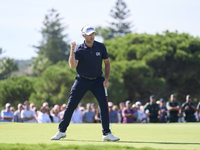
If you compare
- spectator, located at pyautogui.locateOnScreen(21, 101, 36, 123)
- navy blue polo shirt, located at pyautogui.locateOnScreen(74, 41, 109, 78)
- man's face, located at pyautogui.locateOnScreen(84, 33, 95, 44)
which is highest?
man's face, located at pyautogui.locateOnScreen(84, 33, 95, 44)

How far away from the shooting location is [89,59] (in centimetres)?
710

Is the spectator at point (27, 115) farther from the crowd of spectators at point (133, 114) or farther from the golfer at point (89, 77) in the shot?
the golfer at point (89, 77)

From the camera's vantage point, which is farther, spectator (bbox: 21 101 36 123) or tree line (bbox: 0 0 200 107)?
tree line (bbox: 0 0 200 107)

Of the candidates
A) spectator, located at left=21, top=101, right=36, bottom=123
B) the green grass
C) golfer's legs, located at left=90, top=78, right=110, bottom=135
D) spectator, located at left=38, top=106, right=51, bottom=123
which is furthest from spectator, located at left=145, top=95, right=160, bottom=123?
golfer's legs, located at left=90, top=78, right=110, bottom=135

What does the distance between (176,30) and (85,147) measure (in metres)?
43.5

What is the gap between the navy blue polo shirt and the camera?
279 inches

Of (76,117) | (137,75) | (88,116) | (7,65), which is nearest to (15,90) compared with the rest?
(137,75)

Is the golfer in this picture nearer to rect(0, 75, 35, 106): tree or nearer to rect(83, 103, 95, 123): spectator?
rect(83, 103, 95, 123): spectator

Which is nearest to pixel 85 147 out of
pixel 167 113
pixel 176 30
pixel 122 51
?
pixel 167 113

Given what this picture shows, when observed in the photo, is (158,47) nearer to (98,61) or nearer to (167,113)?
(167,113)

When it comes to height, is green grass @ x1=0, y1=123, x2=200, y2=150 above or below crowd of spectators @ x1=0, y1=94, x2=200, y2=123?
below

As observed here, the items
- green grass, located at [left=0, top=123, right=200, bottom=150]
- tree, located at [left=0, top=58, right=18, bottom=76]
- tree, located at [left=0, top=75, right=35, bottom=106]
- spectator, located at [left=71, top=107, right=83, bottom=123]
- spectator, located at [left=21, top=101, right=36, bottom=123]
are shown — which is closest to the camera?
green grass, located at [left=0, top=123, right=200, bottom=150]

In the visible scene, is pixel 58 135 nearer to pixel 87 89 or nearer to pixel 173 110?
pixel 87 89

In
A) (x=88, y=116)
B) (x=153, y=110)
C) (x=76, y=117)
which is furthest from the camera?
(x=88, y=116)
